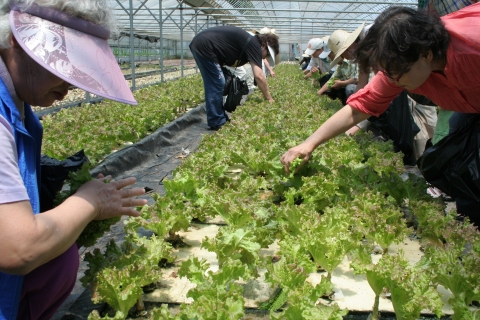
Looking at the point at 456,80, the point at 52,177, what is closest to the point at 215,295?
the point at 52,177

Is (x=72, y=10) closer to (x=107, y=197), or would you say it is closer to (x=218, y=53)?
(x=107, y=197)

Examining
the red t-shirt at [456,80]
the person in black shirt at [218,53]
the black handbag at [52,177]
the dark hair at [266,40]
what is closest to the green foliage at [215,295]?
the black handbag at [52,177]

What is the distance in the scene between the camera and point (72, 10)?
1509mm

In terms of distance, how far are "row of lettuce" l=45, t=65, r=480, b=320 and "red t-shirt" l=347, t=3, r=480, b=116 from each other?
0.61 m

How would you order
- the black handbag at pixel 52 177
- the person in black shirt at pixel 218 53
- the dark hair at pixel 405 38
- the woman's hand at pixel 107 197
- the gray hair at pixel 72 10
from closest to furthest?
the gray hair at pixel 72 10
the woman's hand at pixel 107 197
the black handbag at pixel 52 177
the dark hair at pixel 405 38
the person in black shirt at pixel 218 53

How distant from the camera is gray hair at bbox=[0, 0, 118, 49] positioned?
1.44 meters

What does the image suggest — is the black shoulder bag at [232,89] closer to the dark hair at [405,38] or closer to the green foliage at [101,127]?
the green foliage at [101,127]

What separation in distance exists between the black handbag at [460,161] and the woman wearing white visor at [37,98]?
2197mm

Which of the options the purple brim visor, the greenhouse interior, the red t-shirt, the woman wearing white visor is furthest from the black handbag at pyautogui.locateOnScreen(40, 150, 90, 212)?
the red t-shirt

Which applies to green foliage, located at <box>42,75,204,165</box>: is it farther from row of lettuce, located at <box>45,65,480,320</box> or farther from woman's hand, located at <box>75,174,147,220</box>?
woman's hand, located at <box>75,174,147,220</box>

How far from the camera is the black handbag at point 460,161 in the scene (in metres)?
2.80

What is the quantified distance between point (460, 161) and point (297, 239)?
1291 mm

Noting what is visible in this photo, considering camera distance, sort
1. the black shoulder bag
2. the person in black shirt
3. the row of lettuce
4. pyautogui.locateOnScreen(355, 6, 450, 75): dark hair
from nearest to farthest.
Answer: the row of lettuce < pyautogui.locateOnScreen(355, 6, 450, 75): dark hair < the person in black shirt < the black shoulder bag

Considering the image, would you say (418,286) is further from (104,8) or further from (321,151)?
(321,151)
